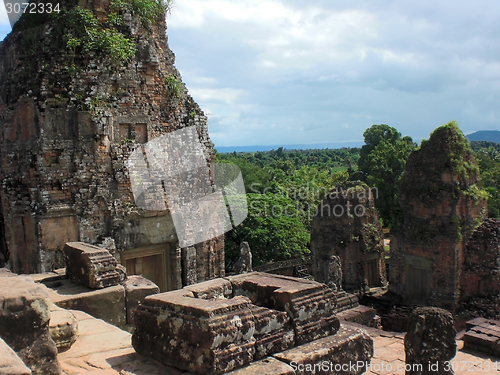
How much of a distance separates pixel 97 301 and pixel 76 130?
4.32 meters

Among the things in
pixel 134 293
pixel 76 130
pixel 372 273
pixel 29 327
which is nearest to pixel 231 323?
Answer: pixel 29 327

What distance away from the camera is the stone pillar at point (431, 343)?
16.2 feet

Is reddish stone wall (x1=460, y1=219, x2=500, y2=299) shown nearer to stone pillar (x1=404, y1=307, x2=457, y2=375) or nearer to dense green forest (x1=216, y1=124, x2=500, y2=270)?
dense green forest (x1=216, y1=124, x2=500, y2=270)

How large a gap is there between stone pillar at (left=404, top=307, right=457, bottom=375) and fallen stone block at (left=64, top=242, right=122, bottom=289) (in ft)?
12.3

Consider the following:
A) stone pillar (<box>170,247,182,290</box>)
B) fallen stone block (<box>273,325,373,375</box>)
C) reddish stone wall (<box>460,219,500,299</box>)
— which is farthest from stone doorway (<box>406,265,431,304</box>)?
fallen stone block (<box>273,325,373,375</box>)

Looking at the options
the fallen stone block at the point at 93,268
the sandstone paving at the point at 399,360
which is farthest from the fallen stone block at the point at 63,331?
the sandstone paving at the point at 399,360

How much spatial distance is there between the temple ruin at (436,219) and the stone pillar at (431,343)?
11176 millimetres

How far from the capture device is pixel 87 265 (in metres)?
5.81

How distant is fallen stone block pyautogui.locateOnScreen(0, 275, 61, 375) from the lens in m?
3.31

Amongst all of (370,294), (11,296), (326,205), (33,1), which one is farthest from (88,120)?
(370,294)

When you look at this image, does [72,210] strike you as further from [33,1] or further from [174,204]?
[33,1]

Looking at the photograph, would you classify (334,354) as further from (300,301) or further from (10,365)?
(10,365)

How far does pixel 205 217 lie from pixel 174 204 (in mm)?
913

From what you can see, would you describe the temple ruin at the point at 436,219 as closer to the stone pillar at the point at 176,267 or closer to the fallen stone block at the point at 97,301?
the stone pillar at the point at 176,267
